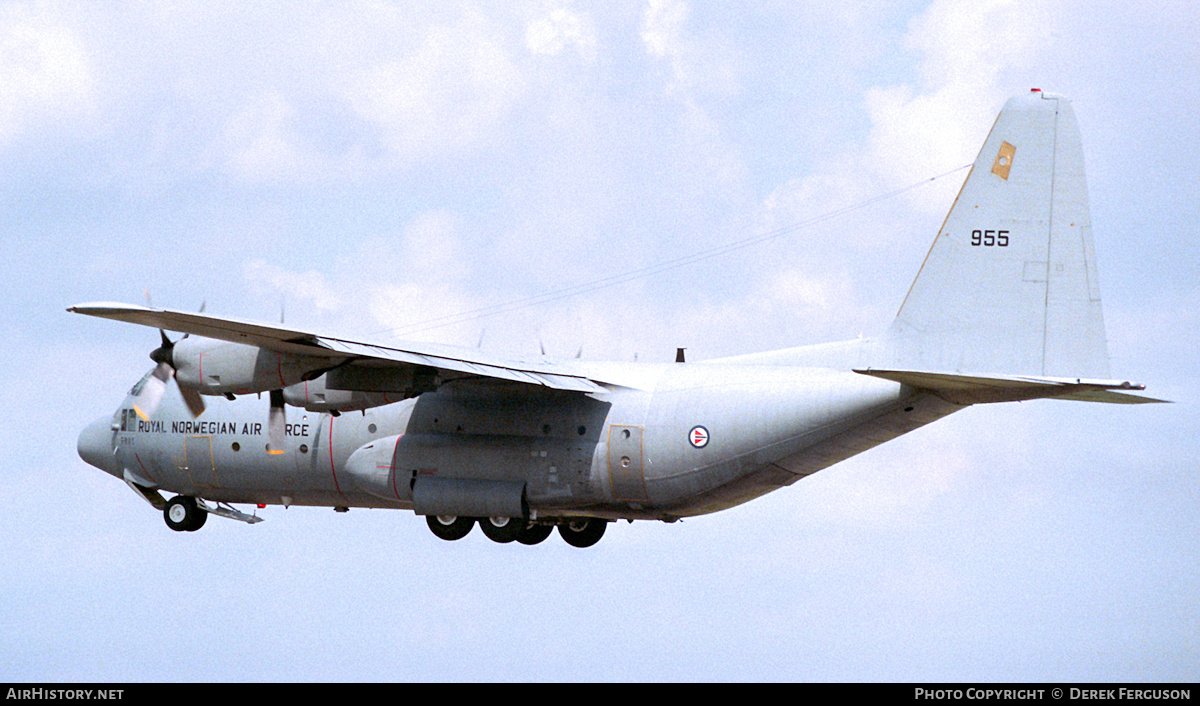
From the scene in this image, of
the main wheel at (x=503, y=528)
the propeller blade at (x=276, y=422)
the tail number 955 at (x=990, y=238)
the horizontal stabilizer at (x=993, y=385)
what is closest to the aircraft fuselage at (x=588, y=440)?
the horizontal stabilizer at (x=993, y=385)

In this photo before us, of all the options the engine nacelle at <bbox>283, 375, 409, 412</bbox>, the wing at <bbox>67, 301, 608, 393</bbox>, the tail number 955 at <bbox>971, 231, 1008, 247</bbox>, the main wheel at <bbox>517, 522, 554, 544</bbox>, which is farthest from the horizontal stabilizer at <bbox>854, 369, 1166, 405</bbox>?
the main wheel at <bbox>517, 522, 554, 544</bbox>

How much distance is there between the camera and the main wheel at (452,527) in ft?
85.6

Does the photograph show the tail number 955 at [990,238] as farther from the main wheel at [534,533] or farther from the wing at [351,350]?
the main wheel at [534,533]

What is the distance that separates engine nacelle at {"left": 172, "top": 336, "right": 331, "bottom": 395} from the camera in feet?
71.7

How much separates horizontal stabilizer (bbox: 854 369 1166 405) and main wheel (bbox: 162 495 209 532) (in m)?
12.6

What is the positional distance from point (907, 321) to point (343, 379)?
8520 mm

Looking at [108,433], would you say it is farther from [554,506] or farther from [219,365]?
[554,506]

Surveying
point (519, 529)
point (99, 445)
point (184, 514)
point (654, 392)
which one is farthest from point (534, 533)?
point (99, 445)

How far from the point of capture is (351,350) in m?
21.1

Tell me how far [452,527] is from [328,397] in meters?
4.55

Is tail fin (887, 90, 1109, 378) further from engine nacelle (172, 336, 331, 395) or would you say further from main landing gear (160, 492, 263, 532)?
main landing gear (160, 492, 263, 532)

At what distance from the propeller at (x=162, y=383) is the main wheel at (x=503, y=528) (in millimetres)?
5623

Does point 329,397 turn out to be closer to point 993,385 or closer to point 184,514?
point 184,514

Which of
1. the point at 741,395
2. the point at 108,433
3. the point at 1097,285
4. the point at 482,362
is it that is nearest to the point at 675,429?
the point at 741,395
